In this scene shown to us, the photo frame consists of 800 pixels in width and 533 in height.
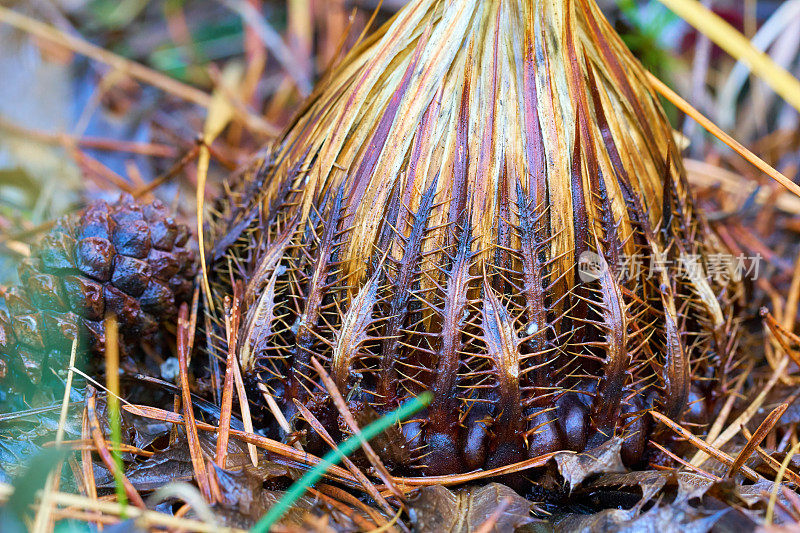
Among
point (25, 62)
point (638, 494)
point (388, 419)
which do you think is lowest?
point (638, 494)

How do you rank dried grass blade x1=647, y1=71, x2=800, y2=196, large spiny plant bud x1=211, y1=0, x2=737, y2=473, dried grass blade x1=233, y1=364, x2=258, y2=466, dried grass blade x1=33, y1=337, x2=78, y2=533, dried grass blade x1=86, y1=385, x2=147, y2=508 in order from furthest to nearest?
dried grass blade x1=647, y1=71, x2=800, y2=196
dried grass blade x1=233, y1=364, x2=258, y2=466
large spiny plant bud x1=211, y1=0, x2=737, y2=473
dried grass blade x1=86, y1=385, x2=147, y2=508
dried grass blade x1=33, y1=337, x2=78, y2=533

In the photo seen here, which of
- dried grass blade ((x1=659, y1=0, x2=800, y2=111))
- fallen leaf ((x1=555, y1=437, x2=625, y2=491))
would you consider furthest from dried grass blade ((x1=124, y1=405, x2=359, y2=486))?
dried grass blade ((x1=659, y1=0, x2=800, y2=111))

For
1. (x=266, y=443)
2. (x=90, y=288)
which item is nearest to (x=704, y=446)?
(x=266, y=443)

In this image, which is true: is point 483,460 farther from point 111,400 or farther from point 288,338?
point 111,400

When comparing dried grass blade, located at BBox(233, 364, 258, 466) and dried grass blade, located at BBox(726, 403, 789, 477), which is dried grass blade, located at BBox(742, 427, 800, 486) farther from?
dried grass blade, located at BBox(233, 364, 258, 466)

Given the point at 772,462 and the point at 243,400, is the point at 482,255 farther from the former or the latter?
the point at 772,462

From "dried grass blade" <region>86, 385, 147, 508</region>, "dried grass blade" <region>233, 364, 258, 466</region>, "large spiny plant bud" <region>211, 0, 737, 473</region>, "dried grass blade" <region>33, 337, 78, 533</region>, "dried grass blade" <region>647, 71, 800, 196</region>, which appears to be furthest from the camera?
"dried grass blade" <region>647, 71, 800, 196</region>

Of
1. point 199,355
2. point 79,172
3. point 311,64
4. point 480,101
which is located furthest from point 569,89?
point 311,64
